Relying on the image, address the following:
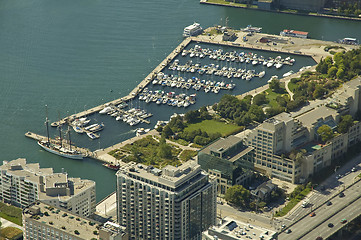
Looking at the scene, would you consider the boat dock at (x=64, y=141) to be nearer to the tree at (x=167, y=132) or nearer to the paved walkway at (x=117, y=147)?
the paved walkway at (x=117, y=147)

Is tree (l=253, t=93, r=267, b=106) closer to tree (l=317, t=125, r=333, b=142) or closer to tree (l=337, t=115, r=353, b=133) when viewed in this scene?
tree (l=337, t=115, r=353, b=133)

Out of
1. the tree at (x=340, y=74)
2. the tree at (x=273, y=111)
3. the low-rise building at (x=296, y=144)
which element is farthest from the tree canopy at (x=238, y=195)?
the tree at (x=340, y=74)

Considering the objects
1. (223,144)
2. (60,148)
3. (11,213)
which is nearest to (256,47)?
(223,144)

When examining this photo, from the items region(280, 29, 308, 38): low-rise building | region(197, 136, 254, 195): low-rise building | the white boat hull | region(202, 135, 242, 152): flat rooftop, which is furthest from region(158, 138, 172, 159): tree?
region(280, 29, 308, 38): low-rise building

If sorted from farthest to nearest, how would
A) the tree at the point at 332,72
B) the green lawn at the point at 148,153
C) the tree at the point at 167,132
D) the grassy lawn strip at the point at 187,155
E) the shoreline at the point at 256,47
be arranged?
the shoreline at the point at 256,47 → the tree at the point at 332,72 → the tree at the point at 167,132 → the grassy lawn strip at the point at 187,155 → the green lawn at the point at 148,153

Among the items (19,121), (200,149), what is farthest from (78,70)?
(200,149)

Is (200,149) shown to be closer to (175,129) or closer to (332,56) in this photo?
(175,129)
